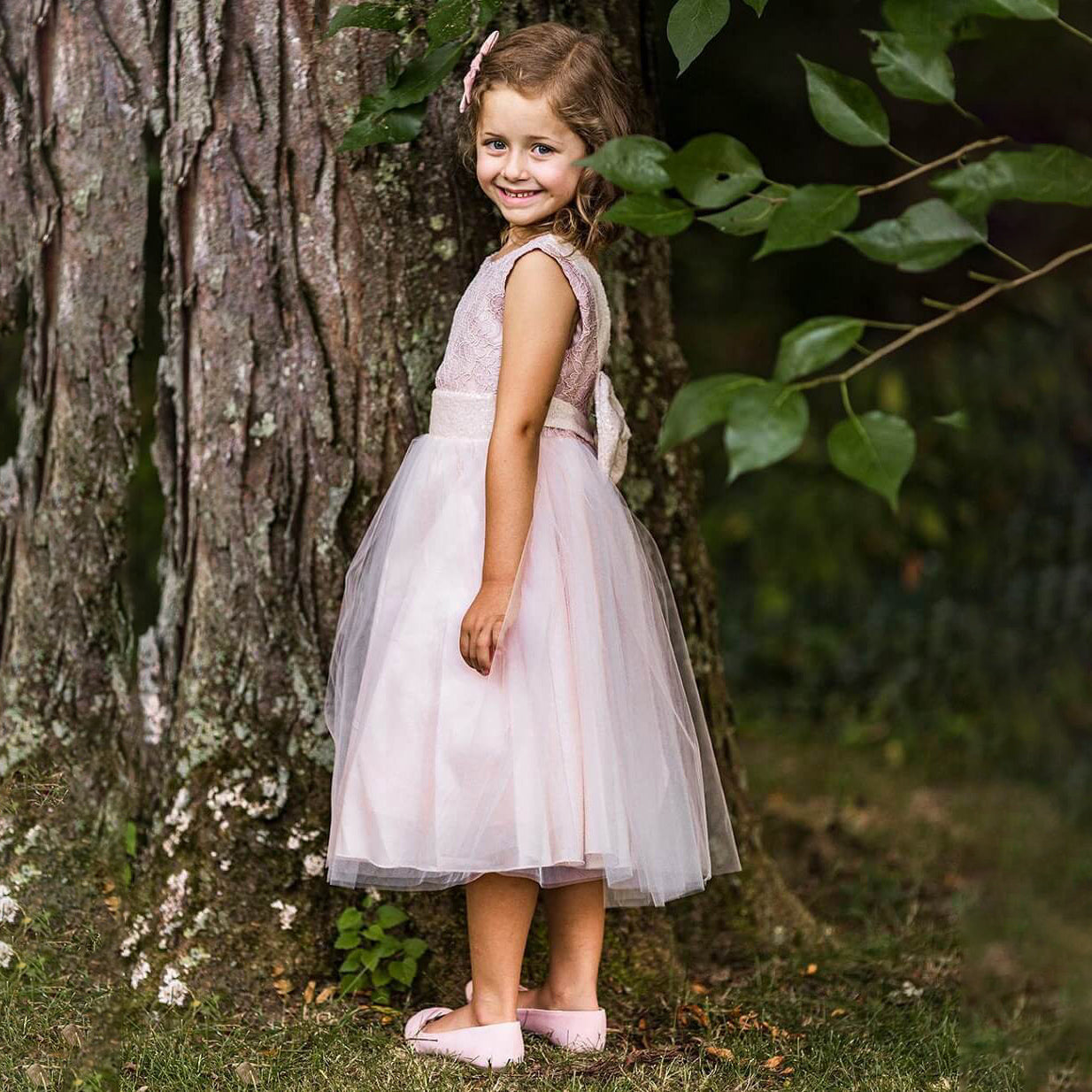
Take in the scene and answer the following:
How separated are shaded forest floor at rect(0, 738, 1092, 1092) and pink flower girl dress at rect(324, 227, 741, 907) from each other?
29cm

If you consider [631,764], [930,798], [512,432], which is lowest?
[930,798]

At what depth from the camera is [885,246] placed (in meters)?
1.29

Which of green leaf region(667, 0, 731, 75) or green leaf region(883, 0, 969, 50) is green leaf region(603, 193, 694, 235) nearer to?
green leaf region(883, 0, 969, 50)

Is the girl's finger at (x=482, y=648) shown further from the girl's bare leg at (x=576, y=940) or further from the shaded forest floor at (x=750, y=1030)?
the shaded forest floor at (x=750, y=1030)

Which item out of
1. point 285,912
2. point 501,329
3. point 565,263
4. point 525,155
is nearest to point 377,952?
point 285,912

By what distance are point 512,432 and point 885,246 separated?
2.52 feet

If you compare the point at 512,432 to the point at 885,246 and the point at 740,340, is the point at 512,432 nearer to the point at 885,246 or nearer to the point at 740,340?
the point at 885,246

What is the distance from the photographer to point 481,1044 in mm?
2047

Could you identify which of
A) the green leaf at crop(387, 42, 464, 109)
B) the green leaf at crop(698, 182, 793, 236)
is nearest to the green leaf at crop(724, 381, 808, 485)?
the green leaf at crop(698, 182, 793, 236)

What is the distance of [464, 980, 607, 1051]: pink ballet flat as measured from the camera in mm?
2119

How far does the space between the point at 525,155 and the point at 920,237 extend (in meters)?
0.88

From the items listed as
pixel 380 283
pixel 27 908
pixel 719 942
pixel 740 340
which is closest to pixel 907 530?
pixel 740 340

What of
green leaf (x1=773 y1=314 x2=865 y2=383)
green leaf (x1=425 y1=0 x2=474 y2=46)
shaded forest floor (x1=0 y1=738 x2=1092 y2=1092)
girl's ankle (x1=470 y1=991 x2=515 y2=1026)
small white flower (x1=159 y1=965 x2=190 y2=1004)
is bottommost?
shaded forest floor (x1=0 y1=738 x2=1092 y2=1092)

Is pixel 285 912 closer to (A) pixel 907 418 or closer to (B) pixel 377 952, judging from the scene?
(B) pixel 377 952
